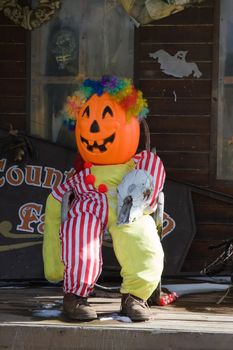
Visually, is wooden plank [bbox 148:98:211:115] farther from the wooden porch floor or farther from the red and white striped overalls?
the wooden porch floor

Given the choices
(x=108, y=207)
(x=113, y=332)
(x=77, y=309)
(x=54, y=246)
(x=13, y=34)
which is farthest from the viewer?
(x=13, y=34)

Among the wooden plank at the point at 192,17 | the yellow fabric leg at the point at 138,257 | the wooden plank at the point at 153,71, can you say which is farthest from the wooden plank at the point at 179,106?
the yellow fabric leg at the point at 138,257

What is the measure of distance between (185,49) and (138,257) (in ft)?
7.61

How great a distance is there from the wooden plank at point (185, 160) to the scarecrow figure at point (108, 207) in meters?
1.39

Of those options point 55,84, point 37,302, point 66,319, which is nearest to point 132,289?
point 66,319

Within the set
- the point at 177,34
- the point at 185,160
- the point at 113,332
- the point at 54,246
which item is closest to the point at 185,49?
the point at 177,34

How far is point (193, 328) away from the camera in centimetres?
427

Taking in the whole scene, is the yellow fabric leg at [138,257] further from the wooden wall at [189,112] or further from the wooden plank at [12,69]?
the wooden plank at [12,69]

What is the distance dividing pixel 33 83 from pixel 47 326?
8.62 ft

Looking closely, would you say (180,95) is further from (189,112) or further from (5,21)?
(5,21)

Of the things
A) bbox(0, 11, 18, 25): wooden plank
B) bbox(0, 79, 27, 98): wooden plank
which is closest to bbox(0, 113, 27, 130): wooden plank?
bbox(0, 79, 27, 98): wooden plank

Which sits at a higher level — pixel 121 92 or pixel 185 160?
pixel 121 92

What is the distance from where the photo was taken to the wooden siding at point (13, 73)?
6.34 meters

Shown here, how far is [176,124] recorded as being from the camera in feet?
20.5
